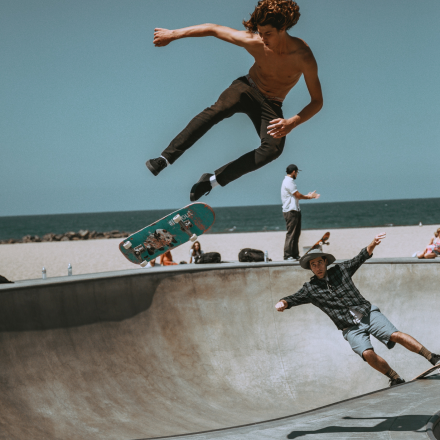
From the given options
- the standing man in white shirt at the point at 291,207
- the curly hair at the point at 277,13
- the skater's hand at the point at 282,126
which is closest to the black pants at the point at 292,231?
the standing man in white shirt at the point at 291,207

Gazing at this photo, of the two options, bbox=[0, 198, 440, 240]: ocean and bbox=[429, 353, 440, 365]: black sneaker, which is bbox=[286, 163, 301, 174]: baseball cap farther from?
bbox=[0, 198, 440, 240]: ocean

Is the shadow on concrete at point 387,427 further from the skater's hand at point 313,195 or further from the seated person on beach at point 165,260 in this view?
the seated person on beach at point 165,260

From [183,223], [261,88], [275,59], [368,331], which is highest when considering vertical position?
[275,59]

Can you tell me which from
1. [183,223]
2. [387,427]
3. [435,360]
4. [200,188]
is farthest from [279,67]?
[183,223]

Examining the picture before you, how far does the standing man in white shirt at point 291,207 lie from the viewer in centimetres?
920

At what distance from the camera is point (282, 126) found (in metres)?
3.59

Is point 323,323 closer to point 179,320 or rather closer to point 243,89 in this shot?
point 179,320

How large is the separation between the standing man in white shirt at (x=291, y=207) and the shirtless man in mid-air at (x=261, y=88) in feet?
16.9

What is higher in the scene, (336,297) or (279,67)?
(279,67)

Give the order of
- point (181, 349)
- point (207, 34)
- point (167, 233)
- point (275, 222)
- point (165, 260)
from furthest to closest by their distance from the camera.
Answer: point (275, 222) → point (165, 260) → point (167, 233) → point (181, 349) → point (207, 34)

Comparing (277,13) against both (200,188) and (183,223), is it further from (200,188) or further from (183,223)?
(183,223)

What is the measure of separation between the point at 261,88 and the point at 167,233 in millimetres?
3931

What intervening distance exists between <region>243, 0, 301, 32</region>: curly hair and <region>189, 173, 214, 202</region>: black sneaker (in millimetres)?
1341

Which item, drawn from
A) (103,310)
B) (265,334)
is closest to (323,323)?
(265,334)
